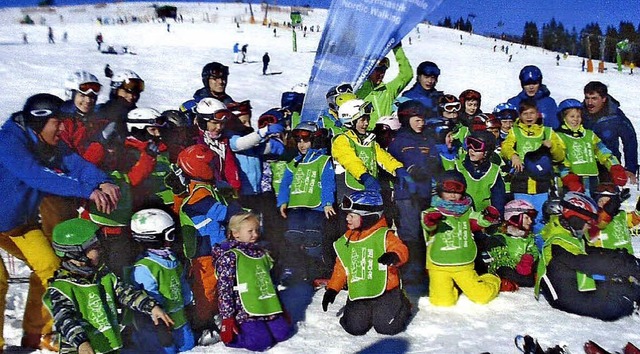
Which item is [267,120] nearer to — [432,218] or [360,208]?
[360,208]

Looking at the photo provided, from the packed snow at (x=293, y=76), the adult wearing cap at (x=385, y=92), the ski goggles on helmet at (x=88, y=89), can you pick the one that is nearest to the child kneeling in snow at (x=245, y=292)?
the packed snow at (x=293, y=76)

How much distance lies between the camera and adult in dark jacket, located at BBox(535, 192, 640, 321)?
433cm

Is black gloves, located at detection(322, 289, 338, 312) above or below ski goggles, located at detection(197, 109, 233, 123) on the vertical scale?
below

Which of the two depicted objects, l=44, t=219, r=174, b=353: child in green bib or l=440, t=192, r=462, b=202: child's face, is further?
l=440, t=192, r=462, b=202: child's face

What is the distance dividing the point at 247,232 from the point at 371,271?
0.91 m

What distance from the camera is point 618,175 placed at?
5504 millimetres

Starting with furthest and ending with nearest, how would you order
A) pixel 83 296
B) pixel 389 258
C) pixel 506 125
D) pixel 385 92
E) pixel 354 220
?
pixel 385 92, pixel 506 125, pixel 354 220, pixel 389 258, pixel 83 296

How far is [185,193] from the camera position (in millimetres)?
4332

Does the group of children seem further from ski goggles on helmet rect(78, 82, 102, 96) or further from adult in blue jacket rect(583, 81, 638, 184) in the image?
adult in blue jacket rect(583, 81, 638, 184)

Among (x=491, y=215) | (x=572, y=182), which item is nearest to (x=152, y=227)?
(x=491, y=215)

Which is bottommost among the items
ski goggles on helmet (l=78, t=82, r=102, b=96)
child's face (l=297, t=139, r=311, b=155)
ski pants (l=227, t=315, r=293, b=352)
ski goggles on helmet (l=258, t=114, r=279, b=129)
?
ski pants (l=227, t=315, r=293, b=352)

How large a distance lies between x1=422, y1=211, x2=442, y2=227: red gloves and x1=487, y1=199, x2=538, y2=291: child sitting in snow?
2.52ft

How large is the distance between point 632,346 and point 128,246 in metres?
3.22

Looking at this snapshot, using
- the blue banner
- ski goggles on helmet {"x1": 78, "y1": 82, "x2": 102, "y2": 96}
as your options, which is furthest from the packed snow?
the blue banner
